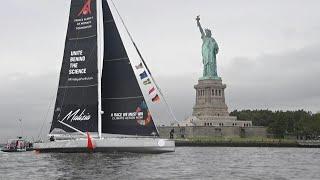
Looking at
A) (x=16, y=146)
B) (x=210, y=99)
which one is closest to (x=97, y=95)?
(x=16, y=146)

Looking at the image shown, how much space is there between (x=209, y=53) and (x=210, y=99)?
12.6 m

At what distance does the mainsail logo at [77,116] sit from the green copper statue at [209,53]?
107 metres

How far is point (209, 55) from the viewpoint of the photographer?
6462 inches

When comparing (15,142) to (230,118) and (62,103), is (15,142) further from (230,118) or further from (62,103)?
(230,118)

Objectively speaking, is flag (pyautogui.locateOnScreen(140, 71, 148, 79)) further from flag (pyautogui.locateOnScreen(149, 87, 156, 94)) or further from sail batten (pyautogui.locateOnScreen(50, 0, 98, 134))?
sail batten (pyautogui.locateOnScreen(50, 0, 98, 134))

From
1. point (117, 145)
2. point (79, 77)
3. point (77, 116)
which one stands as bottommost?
point (117, 145)

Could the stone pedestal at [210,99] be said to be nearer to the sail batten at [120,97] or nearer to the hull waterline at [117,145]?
the sail batten at [120,97]

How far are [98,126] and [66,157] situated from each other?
20.3 ft

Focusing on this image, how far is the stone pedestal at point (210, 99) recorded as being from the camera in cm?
16062

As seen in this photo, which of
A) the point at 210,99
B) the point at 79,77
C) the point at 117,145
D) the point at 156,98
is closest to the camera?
the point at 117,145

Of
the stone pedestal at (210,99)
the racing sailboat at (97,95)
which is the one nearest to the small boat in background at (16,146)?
the racing sailboat at (97,95)

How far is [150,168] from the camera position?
41.3 meters

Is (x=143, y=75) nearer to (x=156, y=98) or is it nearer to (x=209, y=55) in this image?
(x=156, y=98)

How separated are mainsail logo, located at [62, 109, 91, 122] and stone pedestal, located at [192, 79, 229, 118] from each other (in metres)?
103
